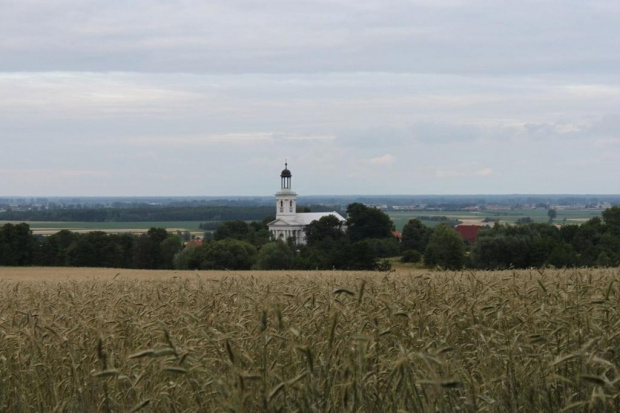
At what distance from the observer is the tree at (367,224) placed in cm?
12238

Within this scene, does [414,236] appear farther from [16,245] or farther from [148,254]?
[16,245]

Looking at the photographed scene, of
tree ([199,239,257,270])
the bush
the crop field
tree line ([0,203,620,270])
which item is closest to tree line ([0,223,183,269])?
tree line ([0,203,620,270])

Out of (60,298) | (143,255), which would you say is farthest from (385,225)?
(60,298)

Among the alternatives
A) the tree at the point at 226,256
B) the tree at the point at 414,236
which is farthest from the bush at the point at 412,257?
the tree at the point at 414,236

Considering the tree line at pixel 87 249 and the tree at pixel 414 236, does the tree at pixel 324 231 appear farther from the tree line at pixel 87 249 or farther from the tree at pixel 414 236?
the tree line at pixel 87 249

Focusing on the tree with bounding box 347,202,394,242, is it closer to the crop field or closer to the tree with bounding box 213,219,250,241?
the tree with bounding box 213,219,250,241

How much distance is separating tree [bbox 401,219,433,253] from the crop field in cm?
9590

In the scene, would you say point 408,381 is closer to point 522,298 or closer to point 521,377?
point 521,377

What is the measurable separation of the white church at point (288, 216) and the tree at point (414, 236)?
30.5 m

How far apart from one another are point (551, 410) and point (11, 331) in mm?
4632

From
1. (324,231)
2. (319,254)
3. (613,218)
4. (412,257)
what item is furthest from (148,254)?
(613,218)

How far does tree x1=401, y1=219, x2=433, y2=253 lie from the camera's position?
104 meters

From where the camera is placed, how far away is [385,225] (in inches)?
4879

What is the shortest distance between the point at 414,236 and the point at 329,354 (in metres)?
101
